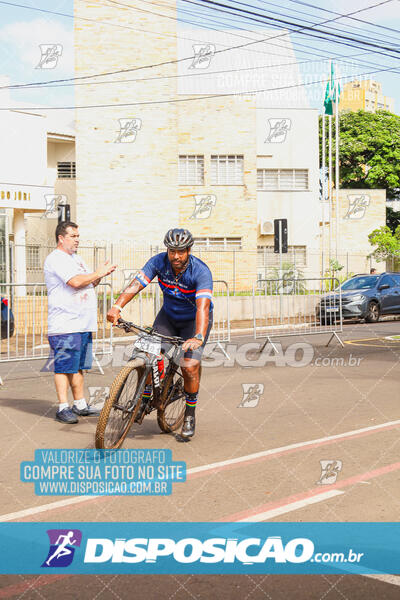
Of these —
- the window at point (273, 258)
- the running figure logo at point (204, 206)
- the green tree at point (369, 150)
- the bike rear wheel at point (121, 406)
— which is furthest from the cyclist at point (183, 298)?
the green tree at point (369, 150)

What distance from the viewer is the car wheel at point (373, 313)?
81.4 feet

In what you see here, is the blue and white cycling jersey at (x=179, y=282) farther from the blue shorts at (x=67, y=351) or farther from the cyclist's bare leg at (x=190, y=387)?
the blue shorts at (x=67, y=351)

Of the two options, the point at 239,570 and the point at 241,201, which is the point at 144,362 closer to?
the point at 239,570

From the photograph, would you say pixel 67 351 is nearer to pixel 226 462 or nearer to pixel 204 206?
pixel 226 462

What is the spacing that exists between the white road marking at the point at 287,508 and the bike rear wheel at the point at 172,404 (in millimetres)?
2137

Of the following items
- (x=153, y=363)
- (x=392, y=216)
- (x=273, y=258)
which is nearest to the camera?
(x=153, y=363)

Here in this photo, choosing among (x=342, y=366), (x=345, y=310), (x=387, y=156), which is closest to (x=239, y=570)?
(x=342, y=366)

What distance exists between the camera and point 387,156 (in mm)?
58188

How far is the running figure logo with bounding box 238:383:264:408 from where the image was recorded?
973 centimetres

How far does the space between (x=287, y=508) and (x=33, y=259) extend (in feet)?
54.5

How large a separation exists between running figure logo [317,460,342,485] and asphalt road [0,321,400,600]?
0.02m

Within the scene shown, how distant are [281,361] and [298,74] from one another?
3158 centimetres

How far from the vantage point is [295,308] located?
15.7m

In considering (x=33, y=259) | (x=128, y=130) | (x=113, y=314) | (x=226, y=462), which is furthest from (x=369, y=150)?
(x=226, y=462)
